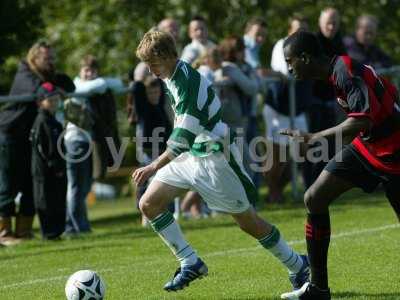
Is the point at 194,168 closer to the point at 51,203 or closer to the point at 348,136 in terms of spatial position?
the point at 348,136

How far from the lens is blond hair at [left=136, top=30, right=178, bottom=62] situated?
26.3 feet

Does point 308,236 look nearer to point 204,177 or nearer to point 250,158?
point 204,177

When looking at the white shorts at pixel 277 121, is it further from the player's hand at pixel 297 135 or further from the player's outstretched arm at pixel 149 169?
the player's hand at pixel 297 135

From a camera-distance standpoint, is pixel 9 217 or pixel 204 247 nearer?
pixel 204 247

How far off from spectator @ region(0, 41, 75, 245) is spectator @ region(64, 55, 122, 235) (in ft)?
1.62

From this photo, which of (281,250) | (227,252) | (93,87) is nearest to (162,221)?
(281,250)

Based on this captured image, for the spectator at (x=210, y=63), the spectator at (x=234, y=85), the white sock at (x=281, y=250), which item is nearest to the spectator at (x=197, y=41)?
the spectator at (x=234, y=85)

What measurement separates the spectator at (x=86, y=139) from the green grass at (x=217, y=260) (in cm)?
40

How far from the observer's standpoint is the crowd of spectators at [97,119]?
40.8ft

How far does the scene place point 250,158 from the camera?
14.4 metres

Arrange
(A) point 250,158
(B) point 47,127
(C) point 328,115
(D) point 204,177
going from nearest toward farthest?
(D) point 204,177 → (B) point 47,127 → (A) point 250,158 → (C) point 328,115

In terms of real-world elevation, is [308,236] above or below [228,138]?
below

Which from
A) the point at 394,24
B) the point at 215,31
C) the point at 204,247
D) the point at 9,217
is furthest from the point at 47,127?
the point at 394,24

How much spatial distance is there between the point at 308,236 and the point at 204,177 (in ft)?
3.08
